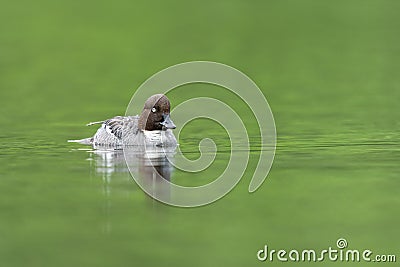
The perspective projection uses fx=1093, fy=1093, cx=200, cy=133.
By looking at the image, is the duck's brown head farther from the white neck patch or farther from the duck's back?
the duck's back

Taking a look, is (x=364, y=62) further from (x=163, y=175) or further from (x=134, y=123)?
(x=163, y=175)

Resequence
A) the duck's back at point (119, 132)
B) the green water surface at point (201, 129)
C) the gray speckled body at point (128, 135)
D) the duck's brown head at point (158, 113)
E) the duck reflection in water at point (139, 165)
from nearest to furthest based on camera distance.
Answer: the green water surface at point (201, 129)
the duck reflection in water at point (139, 165)
the duck's brown head at point (158, 113)
the gray speckled body at point (128, 135)
the duck's back at point (119, 132)

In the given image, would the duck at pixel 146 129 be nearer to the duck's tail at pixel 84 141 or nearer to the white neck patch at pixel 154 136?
the white neck patch at pixel 154 136

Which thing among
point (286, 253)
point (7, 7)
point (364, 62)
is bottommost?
point (286, 253)

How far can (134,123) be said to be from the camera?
18.6m

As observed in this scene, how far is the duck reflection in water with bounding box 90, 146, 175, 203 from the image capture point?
1439 centimetres

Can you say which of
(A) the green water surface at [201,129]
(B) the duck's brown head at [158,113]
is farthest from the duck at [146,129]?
(A) the green water surface at [201,129]

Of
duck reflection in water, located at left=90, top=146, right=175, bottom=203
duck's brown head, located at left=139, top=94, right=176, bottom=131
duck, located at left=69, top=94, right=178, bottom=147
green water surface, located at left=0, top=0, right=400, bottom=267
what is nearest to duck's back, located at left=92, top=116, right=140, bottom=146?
duck, located at left=69, top=94, right=178, bottom=147

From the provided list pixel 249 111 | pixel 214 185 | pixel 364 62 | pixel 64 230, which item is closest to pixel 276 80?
pixel 364 62

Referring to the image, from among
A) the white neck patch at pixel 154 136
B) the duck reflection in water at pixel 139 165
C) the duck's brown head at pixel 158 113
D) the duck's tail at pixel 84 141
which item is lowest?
the duck reflection in water at pixel 139 165

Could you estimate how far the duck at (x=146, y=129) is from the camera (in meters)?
17.8

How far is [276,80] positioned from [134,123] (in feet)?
36.2

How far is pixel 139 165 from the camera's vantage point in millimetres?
16000

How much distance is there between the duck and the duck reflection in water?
0.14 meters
